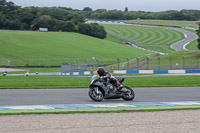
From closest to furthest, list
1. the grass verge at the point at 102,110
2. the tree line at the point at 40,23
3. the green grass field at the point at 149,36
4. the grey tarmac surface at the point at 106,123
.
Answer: the grey tarmac surface at the point at 106,123 → the grass verge at the point at 102,110 → the green grass field at the point at 149,36 → the tree line at the point at 40,23

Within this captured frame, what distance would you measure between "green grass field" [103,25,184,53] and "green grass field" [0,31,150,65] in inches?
498

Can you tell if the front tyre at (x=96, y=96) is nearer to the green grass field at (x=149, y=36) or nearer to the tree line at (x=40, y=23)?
the green grass field at (x=149, y=36)

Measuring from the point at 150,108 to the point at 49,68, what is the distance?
56713mm

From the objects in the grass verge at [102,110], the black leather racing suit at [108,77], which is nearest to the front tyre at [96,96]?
the black leather racing suit at [108,77]

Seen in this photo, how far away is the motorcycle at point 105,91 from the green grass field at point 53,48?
5833 centimetres

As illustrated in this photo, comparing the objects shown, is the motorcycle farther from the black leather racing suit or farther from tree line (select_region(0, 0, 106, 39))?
tree line (select_region(0, 0, 106, 39))

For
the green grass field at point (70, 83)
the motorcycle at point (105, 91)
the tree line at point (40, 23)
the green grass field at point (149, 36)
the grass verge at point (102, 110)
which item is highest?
the tree line at point (40, 23)

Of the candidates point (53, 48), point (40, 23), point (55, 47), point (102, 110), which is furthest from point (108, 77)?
point (40, 23)

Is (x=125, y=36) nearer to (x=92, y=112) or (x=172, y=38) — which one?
(x=172, y=38)

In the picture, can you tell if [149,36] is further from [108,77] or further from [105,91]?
[105,91]

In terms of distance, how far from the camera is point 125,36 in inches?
5335

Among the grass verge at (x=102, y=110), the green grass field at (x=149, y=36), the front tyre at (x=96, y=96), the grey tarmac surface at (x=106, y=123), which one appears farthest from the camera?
the green grass field at (x=149, y=36)

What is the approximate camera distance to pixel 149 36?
133 m

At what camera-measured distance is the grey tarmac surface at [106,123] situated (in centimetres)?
930
